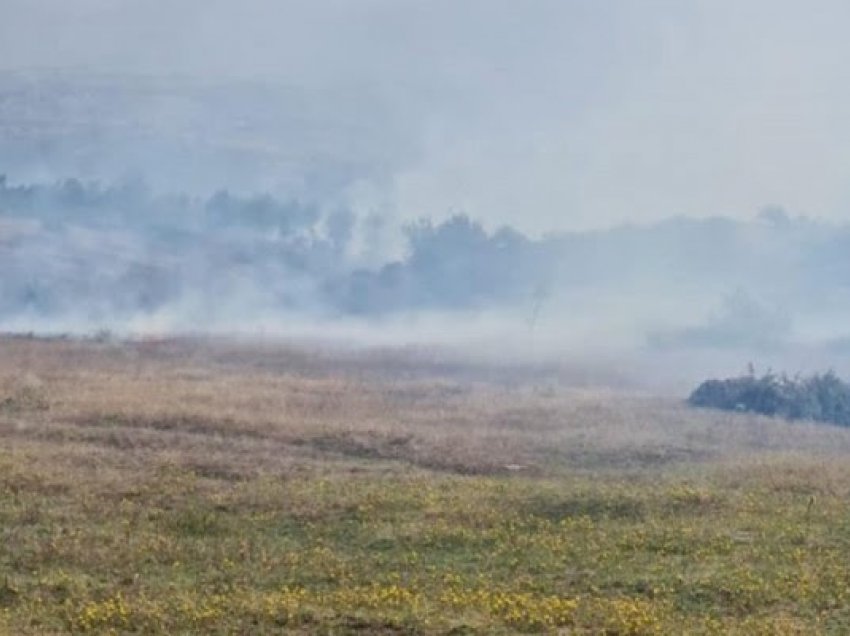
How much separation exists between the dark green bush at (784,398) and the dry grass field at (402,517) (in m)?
4.03

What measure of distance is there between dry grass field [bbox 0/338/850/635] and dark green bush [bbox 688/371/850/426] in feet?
13.2

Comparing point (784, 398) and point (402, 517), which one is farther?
point (784, 398)

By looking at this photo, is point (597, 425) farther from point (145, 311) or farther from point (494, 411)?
point (145, 311)

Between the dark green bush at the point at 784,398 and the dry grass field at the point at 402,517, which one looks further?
the dark green bush at the point at 784,398

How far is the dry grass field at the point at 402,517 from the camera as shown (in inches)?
1048

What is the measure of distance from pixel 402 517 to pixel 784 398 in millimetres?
37305

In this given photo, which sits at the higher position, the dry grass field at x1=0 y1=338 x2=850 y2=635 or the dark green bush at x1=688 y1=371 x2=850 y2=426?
the dark green bush at x1=688 y1=371 x2=850 y2=426

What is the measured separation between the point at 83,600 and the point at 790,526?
1687 centimetres

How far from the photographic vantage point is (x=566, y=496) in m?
38.7

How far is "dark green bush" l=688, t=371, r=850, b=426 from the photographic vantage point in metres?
69.2

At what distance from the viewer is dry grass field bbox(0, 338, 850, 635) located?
26.6m

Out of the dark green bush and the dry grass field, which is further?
the dark green bush

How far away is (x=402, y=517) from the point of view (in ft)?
118

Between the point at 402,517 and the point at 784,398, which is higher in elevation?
the point at 784,398
